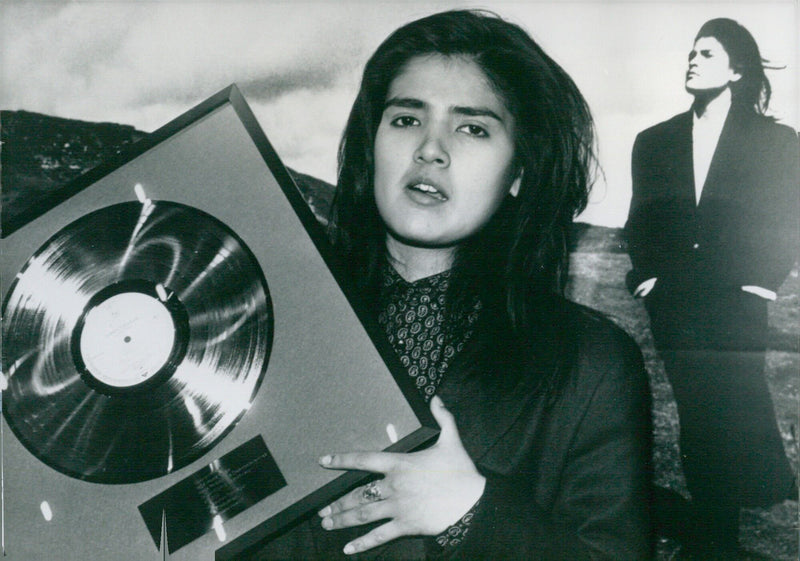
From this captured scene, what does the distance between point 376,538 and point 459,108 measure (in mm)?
796

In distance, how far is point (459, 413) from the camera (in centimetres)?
114

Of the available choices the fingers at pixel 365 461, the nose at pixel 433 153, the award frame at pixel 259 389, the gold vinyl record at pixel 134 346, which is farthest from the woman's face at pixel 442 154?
the fingers at pixel 365 461

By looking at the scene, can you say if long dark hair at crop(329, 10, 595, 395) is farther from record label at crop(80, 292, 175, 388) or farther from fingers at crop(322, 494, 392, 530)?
record label at crop(80, 292, 175, 388)

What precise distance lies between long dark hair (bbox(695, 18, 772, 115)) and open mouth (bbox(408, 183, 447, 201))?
2.41ft

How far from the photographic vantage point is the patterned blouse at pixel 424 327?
1171 mm

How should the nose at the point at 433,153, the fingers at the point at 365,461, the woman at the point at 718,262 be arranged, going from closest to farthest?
the fingers at the point at 365,461
the nose at the point at 433,153
the woman at the point at 718,262

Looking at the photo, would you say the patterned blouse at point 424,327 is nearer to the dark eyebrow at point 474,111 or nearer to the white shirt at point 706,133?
the dark eyebrow at point 474,111

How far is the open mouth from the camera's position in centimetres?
117

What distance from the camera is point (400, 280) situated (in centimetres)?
124

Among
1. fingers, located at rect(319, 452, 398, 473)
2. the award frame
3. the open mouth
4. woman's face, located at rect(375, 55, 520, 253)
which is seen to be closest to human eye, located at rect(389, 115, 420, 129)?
woman's face, located at rect(375, 55, 520, 253)

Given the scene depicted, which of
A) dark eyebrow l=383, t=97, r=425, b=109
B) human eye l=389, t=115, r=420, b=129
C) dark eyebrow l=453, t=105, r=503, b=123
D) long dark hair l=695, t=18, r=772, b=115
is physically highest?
dark eyebrow l=383, t=97, r=425, b=109

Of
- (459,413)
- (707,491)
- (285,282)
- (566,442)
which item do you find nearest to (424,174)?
(285,282)

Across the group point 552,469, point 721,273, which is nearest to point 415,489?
point 552,469

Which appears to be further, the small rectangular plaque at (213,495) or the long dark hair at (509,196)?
the long dark hair at (509,196)
